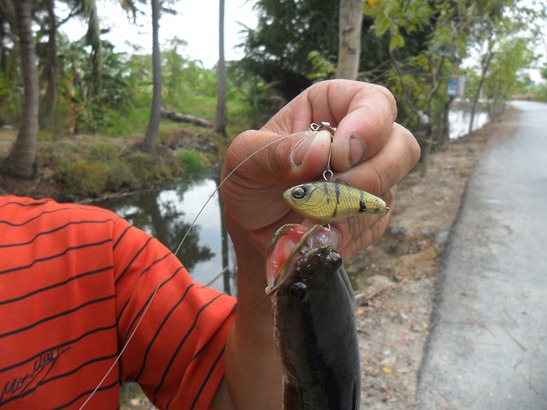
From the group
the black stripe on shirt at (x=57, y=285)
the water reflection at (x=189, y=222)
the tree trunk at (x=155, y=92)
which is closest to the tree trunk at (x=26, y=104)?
the water reflection at (x=189, y=222)

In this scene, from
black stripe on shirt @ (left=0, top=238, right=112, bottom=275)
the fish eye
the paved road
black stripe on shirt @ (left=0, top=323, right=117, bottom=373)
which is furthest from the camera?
the paved road

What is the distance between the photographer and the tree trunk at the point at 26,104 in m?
10.0

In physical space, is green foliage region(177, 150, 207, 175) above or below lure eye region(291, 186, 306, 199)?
below

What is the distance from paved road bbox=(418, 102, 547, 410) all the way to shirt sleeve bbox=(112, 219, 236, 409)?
2117mm

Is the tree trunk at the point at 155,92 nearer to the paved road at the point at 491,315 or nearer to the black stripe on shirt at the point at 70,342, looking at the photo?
the paved road at the point at 491,315

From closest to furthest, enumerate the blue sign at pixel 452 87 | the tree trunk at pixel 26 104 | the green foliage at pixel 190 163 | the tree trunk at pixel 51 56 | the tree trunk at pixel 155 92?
the tree trunk at pixel 26 104 → the tree trunk at pixel 51 56 → the blue sign at pixel 452 87 → the tree trunk at pixel 155 92 → the green foliage at pixel 190 163

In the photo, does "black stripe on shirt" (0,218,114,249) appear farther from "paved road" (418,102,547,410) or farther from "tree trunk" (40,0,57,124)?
"tree trunk" (40,0,57,124)

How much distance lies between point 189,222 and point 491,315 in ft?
25.2

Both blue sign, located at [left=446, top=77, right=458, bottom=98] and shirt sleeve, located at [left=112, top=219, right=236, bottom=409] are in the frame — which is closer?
shirt sleeve, located at [left=112, top=219, right=236, bottom=409]

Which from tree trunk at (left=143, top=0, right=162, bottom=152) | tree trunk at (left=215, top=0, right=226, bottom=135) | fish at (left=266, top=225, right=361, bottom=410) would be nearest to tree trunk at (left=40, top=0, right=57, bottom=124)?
tree trunk at (left=143, top=0, right=162, bottom=152)

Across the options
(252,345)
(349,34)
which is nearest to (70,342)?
(252,345)

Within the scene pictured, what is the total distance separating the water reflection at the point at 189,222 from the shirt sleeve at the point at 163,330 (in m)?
5.29

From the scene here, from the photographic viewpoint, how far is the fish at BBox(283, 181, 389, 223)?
1166mm

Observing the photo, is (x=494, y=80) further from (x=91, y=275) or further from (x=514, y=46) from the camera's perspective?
(x=91, y=275)
